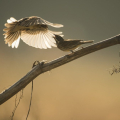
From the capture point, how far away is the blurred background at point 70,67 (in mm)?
1433

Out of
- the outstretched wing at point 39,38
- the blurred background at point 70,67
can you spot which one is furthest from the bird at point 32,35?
the blurred background at point 70,67

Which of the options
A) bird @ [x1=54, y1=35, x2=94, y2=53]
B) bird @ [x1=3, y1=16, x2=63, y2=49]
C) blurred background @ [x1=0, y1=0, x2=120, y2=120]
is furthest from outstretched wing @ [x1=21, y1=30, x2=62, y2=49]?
blurred background @ [x1=0, y1=0, x2=120, y2=120]

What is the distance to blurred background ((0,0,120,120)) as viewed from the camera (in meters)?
1.43

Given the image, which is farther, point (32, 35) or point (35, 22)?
point (32, 35)

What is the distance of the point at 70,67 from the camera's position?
151 cm

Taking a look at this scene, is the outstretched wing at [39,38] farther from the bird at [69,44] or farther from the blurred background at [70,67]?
the blurred background at [70,67]

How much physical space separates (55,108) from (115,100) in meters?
A: 0.50

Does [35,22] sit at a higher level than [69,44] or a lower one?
higher


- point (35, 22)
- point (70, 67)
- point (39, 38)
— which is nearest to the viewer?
point (35, 22)

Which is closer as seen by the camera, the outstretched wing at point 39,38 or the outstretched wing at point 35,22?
the outstretched wing at point 35,22

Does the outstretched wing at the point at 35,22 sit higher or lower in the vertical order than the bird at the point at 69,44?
higher

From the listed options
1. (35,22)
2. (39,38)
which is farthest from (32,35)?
(35,22)

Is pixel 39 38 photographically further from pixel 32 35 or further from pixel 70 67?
pixel 70 67

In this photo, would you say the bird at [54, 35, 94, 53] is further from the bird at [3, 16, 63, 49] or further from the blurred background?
the blurred background
